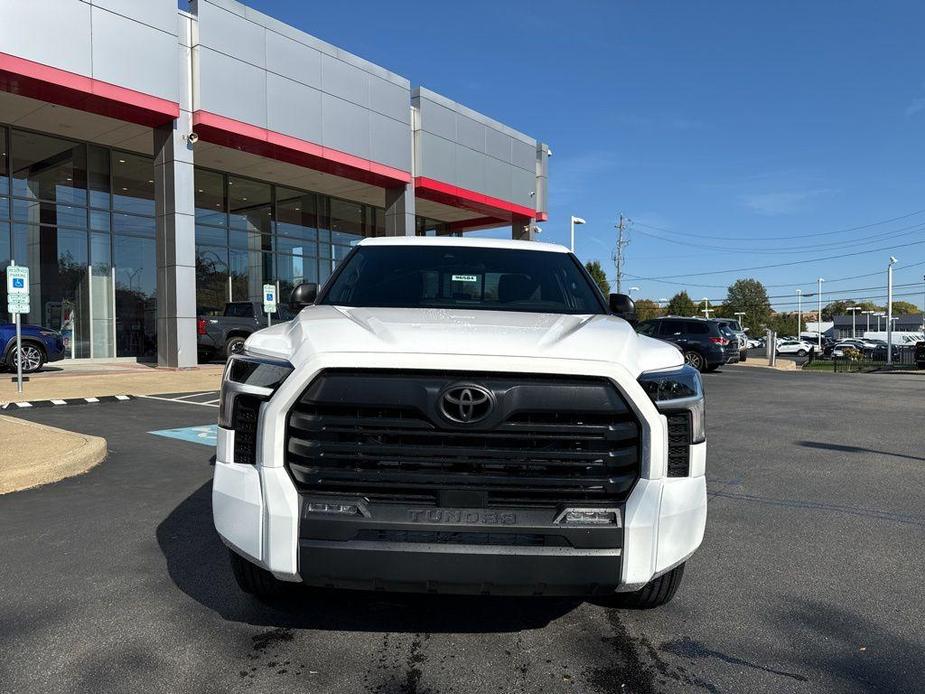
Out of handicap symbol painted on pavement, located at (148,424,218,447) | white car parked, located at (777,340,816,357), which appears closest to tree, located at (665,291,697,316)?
white car parked, located at (777,340,816,357)

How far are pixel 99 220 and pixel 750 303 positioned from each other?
11994 centimetres

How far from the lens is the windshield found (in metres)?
3.90

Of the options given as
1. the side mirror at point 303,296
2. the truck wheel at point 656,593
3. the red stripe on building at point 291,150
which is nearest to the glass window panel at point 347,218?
the red stripe on building at point 291,150

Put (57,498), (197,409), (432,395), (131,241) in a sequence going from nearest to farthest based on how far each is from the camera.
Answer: (432,395)
(57,498)
(197,409)
(131,241)

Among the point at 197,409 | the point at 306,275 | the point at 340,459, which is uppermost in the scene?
the point at 306,275

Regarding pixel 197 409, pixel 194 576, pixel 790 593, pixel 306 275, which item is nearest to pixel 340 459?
pixel 194 576

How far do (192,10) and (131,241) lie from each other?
7.63m

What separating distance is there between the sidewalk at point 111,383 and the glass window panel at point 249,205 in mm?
8778

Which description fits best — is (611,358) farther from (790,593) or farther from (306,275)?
(306,275)

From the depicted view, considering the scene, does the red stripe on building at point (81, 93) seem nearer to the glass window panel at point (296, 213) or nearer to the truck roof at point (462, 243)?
the glass window panel at point (296, 213)

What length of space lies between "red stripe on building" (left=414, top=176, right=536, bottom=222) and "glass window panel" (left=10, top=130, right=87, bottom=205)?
10596 mm

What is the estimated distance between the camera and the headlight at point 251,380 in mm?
2586

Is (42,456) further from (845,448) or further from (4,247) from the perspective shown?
(4,247)

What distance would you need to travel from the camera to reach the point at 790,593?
3.46 metres
